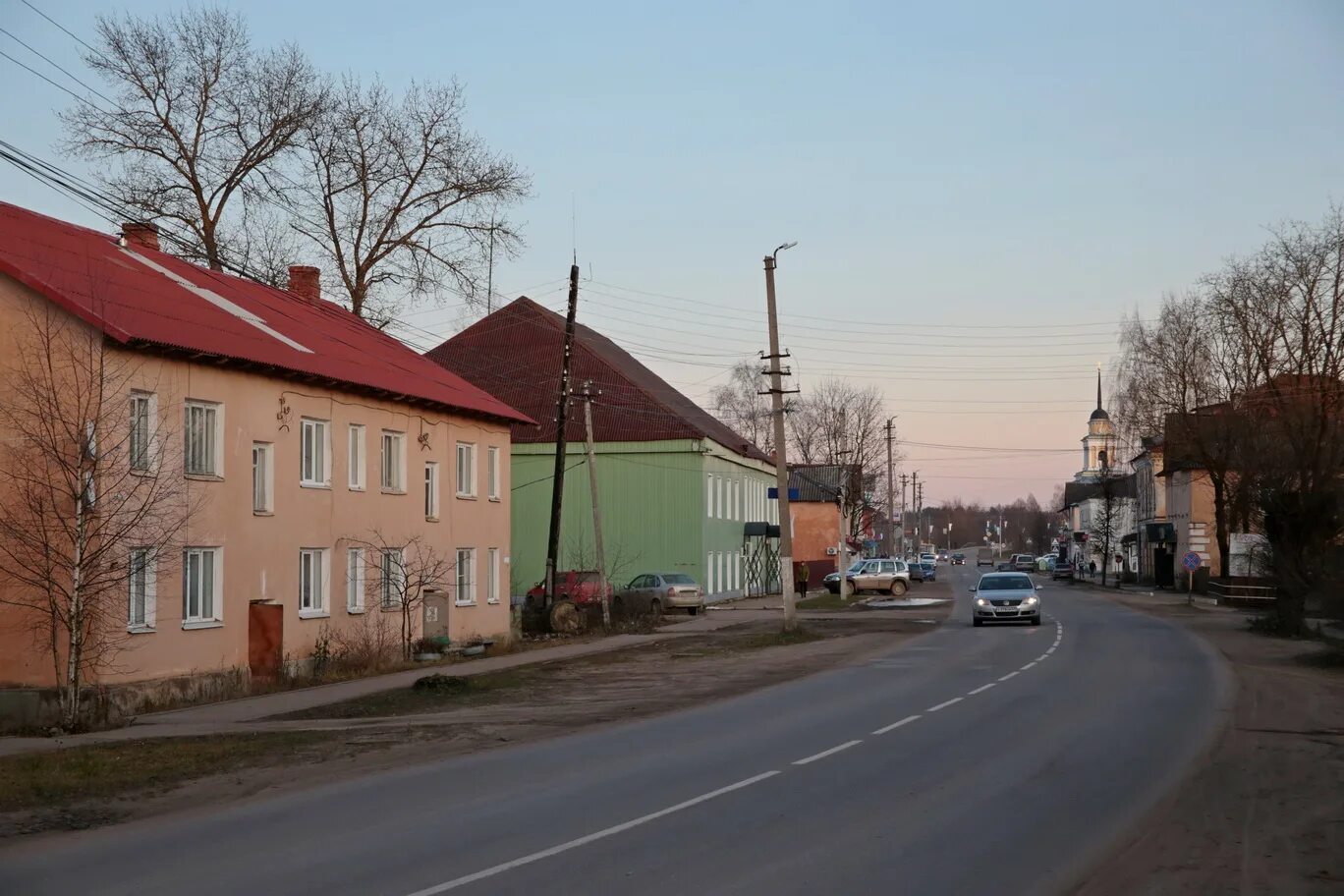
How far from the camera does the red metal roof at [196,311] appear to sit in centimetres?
2144

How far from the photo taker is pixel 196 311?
2536cm

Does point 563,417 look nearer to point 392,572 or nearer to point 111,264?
point 392,572

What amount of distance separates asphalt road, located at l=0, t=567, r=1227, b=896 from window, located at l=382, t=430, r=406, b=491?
1411cm

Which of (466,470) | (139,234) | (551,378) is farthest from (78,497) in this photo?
(551,378)

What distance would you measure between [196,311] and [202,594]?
17.8 ft

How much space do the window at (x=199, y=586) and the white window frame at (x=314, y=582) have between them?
2.90 m

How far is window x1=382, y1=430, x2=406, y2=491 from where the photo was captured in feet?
101

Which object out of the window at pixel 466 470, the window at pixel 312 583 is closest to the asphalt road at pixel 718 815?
the window at pixel 312 583

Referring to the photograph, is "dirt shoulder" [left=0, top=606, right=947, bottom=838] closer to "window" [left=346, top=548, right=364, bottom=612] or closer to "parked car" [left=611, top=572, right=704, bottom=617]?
"window" [left=346, top=548, right=364, bottom=612]

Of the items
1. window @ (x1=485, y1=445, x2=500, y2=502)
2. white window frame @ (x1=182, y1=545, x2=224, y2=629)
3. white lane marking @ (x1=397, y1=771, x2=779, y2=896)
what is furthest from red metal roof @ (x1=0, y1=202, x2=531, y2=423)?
white lane marking @ (x1=397, y1=771, x2=779, y2=896)

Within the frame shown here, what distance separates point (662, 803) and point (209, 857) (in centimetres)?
356

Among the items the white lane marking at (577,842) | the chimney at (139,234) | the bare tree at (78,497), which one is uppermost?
the chimney at (139,234)

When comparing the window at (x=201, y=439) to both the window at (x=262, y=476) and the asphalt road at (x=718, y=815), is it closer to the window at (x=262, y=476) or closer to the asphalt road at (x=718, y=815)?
the window at (x=262, y=476)

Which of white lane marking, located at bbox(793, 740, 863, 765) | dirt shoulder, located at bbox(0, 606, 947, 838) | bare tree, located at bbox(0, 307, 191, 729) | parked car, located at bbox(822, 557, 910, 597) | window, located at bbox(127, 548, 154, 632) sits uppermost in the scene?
bare tree, located at bbox(0, 307, 191, 729)
